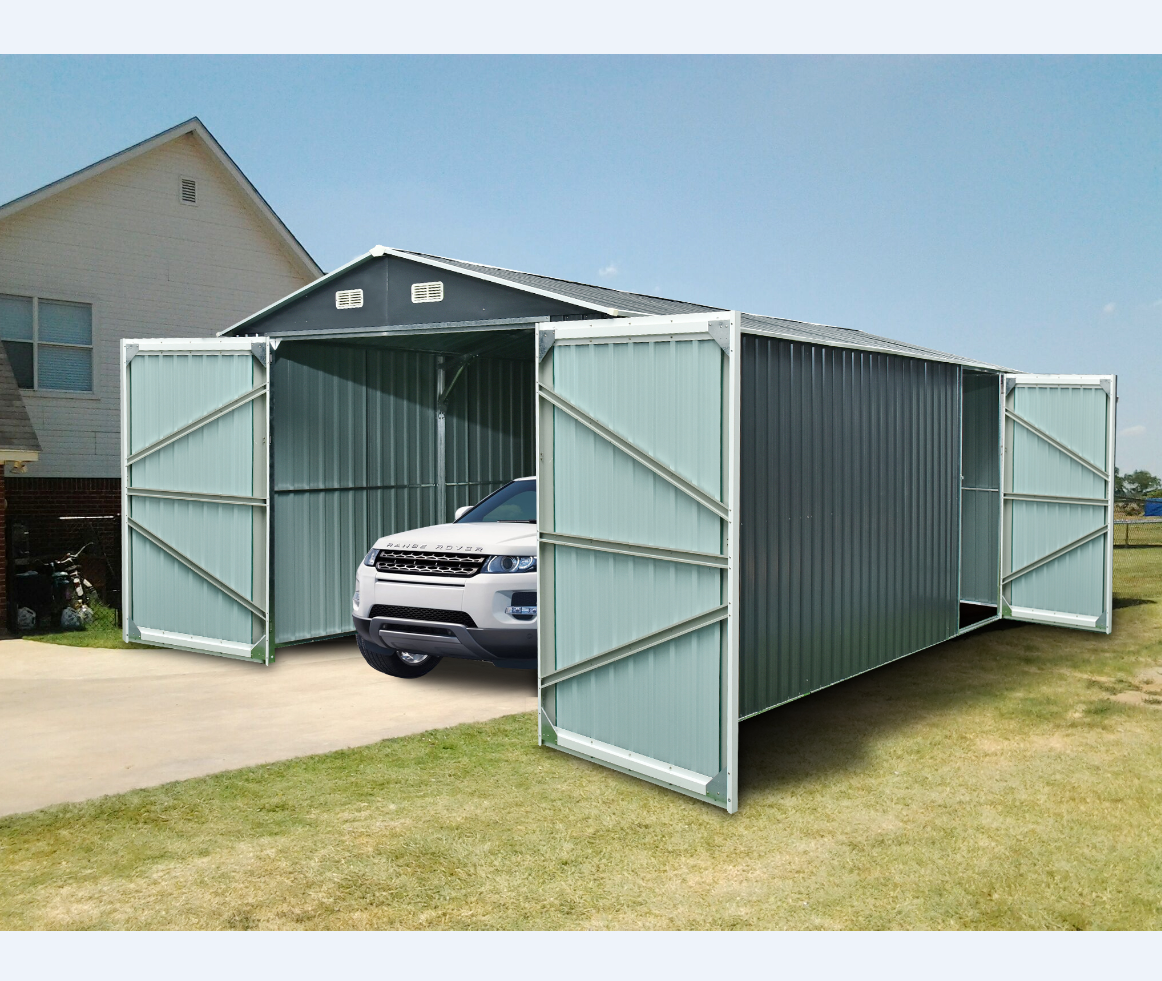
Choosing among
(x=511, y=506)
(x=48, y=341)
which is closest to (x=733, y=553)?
(x=511, y=506)

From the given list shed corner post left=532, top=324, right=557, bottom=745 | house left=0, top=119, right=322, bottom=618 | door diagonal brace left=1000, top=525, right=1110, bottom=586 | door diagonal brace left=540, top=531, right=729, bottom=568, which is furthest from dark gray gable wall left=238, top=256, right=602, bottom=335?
door diagonal brace left=1000, top=525, right=1110, bottom=586

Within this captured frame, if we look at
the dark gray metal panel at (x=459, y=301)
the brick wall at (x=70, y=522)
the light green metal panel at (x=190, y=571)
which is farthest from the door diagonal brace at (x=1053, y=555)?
the brick wall at (x=70, y=522)

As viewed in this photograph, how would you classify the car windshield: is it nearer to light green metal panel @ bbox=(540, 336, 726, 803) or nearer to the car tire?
the car tire

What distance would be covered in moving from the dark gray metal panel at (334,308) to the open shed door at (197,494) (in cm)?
42

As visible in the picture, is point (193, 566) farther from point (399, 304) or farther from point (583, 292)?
point (583, 292)

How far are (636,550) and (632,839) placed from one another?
5.86ft

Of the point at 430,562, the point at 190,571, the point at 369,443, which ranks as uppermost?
the point at 369,443

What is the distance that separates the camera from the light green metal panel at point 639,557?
252 inches

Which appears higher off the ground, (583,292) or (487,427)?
(583,292)

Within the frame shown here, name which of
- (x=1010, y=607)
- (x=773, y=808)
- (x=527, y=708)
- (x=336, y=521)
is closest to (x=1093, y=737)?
(x=773, y=808)

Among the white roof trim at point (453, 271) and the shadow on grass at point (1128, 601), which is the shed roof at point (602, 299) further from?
the shadow on grass at point (1128, 601)

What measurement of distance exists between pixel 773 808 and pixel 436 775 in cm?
203

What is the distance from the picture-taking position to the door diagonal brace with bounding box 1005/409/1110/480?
39.2 ft

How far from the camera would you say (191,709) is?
8.65 m
